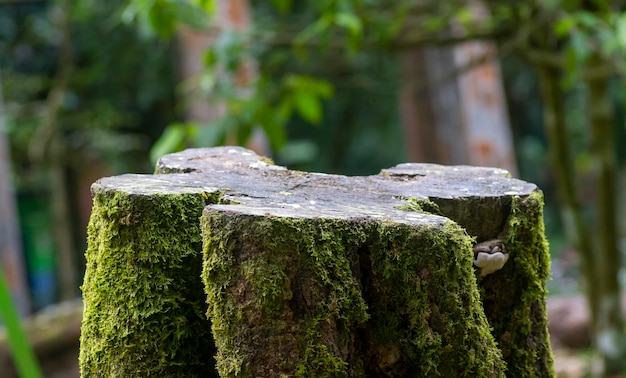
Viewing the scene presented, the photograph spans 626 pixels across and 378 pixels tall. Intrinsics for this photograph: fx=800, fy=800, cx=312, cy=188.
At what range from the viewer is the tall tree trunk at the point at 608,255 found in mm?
4547

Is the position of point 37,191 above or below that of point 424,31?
below

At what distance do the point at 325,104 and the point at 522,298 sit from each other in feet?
31.2

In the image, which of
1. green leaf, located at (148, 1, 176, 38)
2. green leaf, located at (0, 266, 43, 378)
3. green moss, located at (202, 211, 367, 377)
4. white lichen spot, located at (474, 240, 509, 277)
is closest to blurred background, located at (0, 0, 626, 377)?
green leaf, located at (148, 1, 176, 38)

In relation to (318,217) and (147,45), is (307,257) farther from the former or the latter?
(147,45)

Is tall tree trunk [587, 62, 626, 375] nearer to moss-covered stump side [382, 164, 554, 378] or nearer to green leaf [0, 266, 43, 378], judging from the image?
moss-covered stump side [382, 164, 554, 378]

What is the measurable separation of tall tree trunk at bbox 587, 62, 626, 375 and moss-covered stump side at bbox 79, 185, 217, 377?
354 centimetres

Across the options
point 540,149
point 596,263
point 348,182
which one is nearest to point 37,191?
point 540,149

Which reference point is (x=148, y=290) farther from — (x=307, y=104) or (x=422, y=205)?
(x=307, y=104)

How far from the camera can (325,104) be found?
1105 centimetres

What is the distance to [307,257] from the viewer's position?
1322 millimetres

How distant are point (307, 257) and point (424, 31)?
3.52 meters

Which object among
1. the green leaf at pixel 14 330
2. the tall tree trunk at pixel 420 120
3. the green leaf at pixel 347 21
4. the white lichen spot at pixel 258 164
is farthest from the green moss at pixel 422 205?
the tall tree trunk at pixel 420 120

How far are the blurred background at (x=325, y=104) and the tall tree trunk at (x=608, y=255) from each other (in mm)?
11

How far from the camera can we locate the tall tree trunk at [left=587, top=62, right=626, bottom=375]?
455cm
